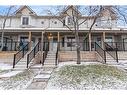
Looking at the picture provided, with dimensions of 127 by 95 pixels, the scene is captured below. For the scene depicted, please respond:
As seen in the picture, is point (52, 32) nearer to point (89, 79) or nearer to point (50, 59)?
point (50, 59)

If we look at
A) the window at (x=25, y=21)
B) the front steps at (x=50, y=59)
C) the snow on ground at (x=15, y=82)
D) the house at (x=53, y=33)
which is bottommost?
the snow on ground at (x=15, y=82)

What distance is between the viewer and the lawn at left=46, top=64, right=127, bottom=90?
4.00 meters

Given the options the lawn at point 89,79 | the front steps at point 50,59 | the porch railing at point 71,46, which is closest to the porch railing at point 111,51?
the porch railing at point 71,46

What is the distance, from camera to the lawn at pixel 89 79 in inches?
157

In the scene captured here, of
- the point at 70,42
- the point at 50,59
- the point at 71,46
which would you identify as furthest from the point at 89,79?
the point at 70,42

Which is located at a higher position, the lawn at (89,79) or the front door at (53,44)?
the front door at (53,44)

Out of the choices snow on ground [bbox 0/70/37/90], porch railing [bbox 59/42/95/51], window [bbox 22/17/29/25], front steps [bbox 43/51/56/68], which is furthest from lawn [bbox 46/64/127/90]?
A: window [bbox 22/17/29/25]

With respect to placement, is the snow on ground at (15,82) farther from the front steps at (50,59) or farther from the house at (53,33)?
the house at (53,33)

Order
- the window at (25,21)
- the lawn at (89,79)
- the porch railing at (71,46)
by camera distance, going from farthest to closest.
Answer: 1. the window at (25,21)
2. the porch railing at (71,46)
3. the lawn at (89,79)

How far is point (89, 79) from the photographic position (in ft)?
14.2

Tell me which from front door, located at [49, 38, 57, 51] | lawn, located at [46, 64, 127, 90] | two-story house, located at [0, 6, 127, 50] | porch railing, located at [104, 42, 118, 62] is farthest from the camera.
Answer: front door, located at [49, 38, 57, 51]

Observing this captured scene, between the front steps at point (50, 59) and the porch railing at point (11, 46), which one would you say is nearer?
the front steps at point (50, 59)

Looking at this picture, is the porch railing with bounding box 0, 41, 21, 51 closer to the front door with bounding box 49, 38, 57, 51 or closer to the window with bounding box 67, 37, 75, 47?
the front door with bounding box 49, 38, 57, 51
